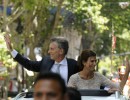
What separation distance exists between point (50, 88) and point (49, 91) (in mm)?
22

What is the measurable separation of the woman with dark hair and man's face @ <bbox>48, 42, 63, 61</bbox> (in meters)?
0.28

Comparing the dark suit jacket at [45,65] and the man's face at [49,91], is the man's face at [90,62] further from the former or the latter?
the man's face at [49,91]

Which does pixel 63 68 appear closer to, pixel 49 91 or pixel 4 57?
pixel 49 91

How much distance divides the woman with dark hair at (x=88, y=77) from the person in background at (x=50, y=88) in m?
3.15

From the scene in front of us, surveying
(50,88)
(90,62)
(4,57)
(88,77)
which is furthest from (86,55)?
(4,57)

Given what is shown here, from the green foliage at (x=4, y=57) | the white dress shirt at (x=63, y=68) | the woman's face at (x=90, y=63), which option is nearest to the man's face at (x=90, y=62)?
the woman's face at (x=90, y=63)

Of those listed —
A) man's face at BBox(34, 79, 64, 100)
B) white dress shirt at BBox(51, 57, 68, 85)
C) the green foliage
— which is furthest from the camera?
the green foliage

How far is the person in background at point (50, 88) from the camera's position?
3.22 m

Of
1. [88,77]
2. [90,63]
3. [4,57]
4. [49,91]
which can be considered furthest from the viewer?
[4,57]

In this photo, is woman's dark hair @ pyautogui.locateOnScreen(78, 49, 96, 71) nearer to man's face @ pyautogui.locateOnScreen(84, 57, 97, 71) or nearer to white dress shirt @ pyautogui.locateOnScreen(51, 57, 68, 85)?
man's face @ pyautogui.locateOnScreen(84, 57, 97, 71)

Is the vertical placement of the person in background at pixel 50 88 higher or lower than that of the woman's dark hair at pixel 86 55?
lower

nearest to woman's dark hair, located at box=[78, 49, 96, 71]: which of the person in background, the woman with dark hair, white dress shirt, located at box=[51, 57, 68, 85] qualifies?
the woman with dark hair

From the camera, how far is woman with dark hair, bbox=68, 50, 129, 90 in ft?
21.3

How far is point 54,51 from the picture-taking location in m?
6.60
